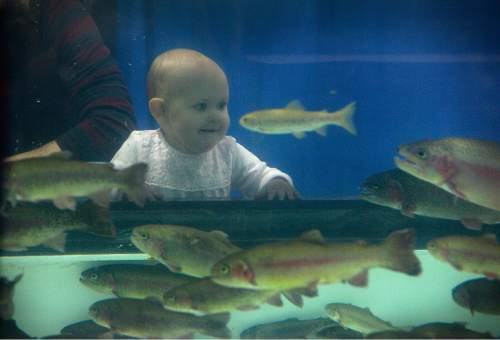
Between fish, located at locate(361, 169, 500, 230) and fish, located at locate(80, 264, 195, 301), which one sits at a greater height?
fish, located at locate(361, 169, 500, 230)

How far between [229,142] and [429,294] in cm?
238

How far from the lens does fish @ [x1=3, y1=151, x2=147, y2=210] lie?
215 cm

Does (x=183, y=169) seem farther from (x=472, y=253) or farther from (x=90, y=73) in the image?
(x=472, y=253)

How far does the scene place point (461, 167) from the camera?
2.34 m

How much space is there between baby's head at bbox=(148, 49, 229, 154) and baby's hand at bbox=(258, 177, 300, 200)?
687mm

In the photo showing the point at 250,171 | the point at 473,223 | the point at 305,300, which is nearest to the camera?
the point at 473,223

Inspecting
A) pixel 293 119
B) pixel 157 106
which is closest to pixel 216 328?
pixel 157 106

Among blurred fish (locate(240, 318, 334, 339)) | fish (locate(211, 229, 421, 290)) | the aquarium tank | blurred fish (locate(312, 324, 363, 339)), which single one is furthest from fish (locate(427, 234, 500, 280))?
blurred fish (locate(240, 318, 334, 339))

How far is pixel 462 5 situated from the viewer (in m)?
7.38

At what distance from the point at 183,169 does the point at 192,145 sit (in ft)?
0.91

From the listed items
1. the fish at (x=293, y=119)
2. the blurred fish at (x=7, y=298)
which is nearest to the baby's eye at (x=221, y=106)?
the fish at (x=293, y=119)

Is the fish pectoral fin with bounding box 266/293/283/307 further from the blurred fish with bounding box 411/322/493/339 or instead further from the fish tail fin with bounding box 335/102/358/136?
the fish tail fin with bounding box 335/102/358/136

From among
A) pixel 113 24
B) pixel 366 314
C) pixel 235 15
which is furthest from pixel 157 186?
pixel 235 15

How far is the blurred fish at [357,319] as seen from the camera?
8.49ft
